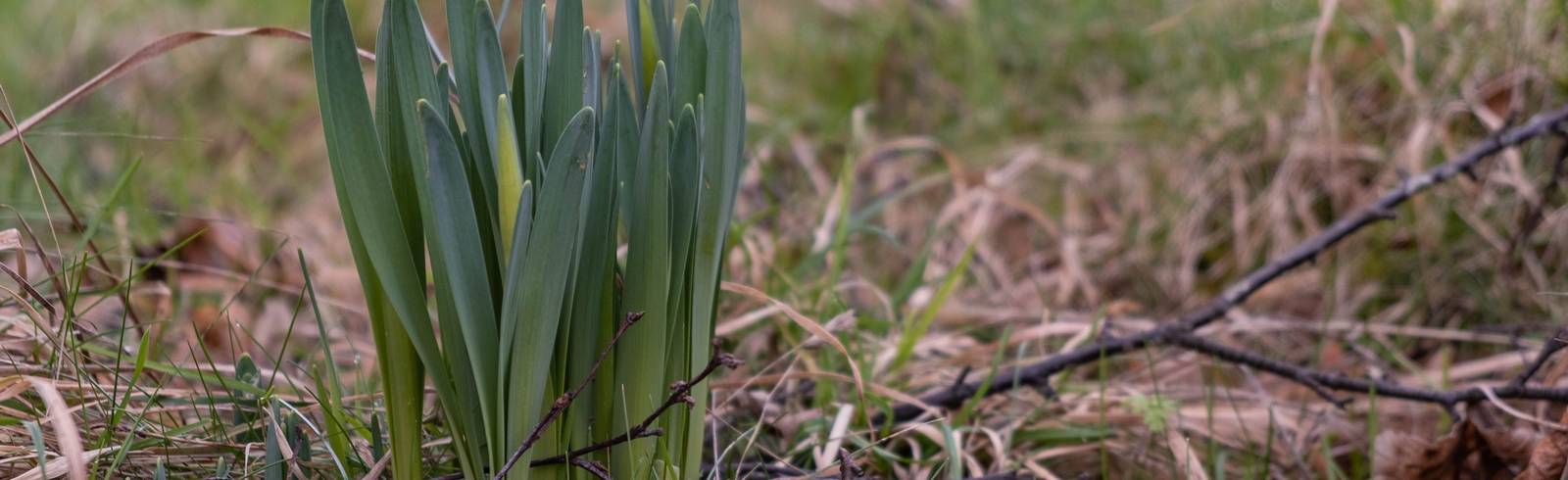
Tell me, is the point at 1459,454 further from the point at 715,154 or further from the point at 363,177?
the point at 363,177

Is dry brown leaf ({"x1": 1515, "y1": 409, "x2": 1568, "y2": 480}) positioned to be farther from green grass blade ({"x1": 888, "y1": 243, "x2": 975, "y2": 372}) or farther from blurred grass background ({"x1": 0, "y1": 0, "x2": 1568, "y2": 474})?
green grass blade ({"x1": 888, "y1": 243, "x2": 975, "y2": 372})

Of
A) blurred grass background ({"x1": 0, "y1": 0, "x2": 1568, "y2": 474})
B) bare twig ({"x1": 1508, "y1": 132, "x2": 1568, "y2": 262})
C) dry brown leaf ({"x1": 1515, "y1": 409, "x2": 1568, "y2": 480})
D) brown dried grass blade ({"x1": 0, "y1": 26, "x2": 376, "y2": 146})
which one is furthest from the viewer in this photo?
blurred grass background ({"x1": 0, "y1": 0, "x2": 1568, "y2": 474})

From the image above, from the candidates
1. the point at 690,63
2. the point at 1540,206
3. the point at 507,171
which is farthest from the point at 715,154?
the point at 1540,206

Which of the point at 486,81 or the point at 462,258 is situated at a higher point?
the point at 486,81

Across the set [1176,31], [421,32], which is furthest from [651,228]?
[1176,31]

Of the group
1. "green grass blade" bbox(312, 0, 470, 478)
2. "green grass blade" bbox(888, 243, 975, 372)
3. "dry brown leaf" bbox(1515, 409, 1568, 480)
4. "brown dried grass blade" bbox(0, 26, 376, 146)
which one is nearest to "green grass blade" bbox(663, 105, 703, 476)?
"green grass blade" bbox(312, 0, 470, 478)

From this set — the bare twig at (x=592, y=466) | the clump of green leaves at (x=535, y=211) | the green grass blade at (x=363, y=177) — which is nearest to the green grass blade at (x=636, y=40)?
the clump of green leaves at (x=535, y=211)
